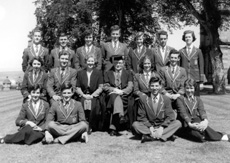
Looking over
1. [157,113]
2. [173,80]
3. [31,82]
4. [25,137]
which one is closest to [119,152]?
[157,113]

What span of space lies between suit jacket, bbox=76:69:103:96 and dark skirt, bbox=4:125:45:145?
5.03 ft

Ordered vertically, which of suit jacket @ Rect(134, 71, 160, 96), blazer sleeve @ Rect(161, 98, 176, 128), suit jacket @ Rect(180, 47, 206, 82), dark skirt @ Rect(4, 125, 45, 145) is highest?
suit jacket @ Rect(180, 47, 206, 82)

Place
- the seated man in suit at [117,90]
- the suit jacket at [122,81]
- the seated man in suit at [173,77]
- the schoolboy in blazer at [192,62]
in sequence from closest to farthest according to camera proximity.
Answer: the seated man in suit at [117,90] < the seated man in suit at [173,77] < the suit jacket at [122,81] < the schoolboy in blazer at [192,62]

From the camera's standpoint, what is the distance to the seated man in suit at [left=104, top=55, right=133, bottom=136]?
6.48m

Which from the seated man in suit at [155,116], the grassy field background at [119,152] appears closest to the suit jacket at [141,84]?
the seated man in suit at [155,116]

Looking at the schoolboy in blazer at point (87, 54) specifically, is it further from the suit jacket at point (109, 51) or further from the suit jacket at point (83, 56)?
the suit jacket at point (109, 51)

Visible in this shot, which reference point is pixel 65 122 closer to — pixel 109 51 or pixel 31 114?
pixel 31 114

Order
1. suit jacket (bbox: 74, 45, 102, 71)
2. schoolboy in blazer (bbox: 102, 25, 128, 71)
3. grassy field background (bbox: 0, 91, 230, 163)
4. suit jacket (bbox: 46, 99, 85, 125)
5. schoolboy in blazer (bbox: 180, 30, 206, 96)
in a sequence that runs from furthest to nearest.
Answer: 1. suit jacket (bbox: 74, 45, 102, 71)
2. schoolboy in blazer (bbox: 102, 25, 128, 71)
3. schoolboy in blazer (bbox: 180, 30, 206, 96)
4. suit jacket (bbox: 46, 99, 85, 125)
5. grassy field background (bbox: 0, 91, 230, 163)

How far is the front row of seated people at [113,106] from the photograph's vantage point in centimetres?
577

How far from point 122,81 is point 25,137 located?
2516 millimetres

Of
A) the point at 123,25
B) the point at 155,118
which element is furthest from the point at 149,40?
the point at 155,118

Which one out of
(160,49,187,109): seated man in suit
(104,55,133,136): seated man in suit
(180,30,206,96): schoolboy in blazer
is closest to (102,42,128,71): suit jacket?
(104,55,133,136): seated man in suit

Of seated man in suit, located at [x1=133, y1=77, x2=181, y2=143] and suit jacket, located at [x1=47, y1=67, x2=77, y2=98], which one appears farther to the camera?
suit jacket, located at [x1=47, y1=67, x2=77, y2=98]

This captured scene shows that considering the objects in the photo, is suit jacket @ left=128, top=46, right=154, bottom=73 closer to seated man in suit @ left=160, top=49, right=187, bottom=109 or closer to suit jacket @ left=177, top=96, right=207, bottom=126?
seated man in suit @ left=160, top=49, right=187, bottom=109
